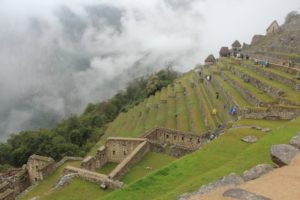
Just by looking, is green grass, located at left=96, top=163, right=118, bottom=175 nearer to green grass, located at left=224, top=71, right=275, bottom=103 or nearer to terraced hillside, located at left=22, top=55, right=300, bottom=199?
terraced hillside, located at left=22, top=55, right=300, bottom=199

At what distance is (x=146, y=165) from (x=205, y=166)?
6654mm

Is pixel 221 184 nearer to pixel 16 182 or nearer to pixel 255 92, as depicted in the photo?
pixel 255 92

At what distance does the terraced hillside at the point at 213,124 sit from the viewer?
15.8 metres

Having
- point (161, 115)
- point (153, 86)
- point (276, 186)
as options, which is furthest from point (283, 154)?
point (153, 86)

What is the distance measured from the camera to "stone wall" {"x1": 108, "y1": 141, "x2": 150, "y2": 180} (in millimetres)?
20625

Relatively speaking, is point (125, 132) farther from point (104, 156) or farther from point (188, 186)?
point (188, 186)

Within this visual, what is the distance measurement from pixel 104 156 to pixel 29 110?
9761cm

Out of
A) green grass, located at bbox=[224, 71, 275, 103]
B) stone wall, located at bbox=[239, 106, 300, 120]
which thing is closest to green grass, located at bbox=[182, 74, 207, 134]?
green grass, located at bbox=[224, 71, 275, 103]

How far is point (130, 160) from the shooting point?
22312 millimetres

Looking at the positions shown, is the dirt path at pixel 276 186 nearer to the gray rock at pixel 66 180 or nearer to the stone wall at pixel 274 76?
the gray rock at pixel 66 180

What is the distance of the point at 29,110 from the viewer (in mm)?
118000

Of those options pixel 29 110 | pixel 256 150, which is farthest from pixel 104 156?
pixel 29 110

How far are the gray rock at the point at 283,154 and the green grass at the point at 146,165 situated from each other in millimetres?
9354

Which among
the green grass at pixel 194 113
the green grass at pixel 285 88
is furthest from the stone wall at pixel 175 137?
the green grass at pixel 285 88
